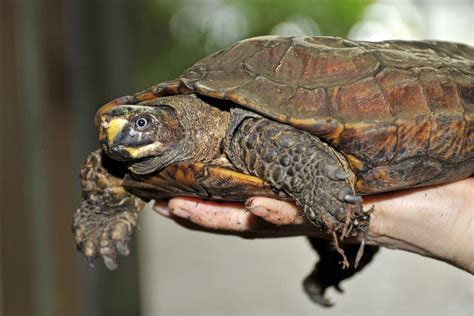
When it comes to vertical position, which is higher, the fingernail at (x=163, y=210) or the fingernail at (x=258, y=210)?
the fingernail at (x=258, y=210)

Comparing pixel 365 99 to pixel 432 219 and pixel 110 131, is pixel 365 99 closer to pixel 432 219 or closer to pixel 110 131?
pixel 432 219

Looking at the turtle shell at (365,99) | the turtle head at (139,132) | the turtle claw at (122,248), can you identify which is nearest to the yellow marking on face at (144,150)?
the turtle head at (139,132)

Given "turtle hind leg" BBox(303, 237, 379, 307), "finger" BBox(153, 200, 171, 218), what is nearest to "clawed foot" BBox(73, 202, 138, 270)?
"finger" BBox(153, 200, 171, 218)

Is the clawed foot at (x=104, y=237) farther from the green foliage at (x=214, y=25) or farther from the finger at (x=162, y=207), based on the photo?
the green foliage at (x=214, y=25)

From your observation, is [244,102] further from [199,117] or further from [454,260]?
[454,260]

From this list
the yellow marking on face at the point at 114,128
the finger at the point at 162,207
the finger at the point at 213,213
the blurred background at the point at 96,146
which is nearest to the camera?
the yellow marking on face at the point at 114,128

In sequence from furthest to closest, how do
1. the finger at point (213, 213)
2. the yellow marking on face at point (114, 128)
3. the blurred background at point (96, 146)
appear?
the blurred background at point (96, 146), the finger at point (213, 213), the yellow marking on face at point (114, 128)

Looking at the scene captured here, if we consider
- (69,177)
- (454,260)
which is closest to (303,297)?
(69,177)

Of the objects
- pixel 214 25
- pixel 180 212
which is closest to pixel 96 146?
pixel 214 25
